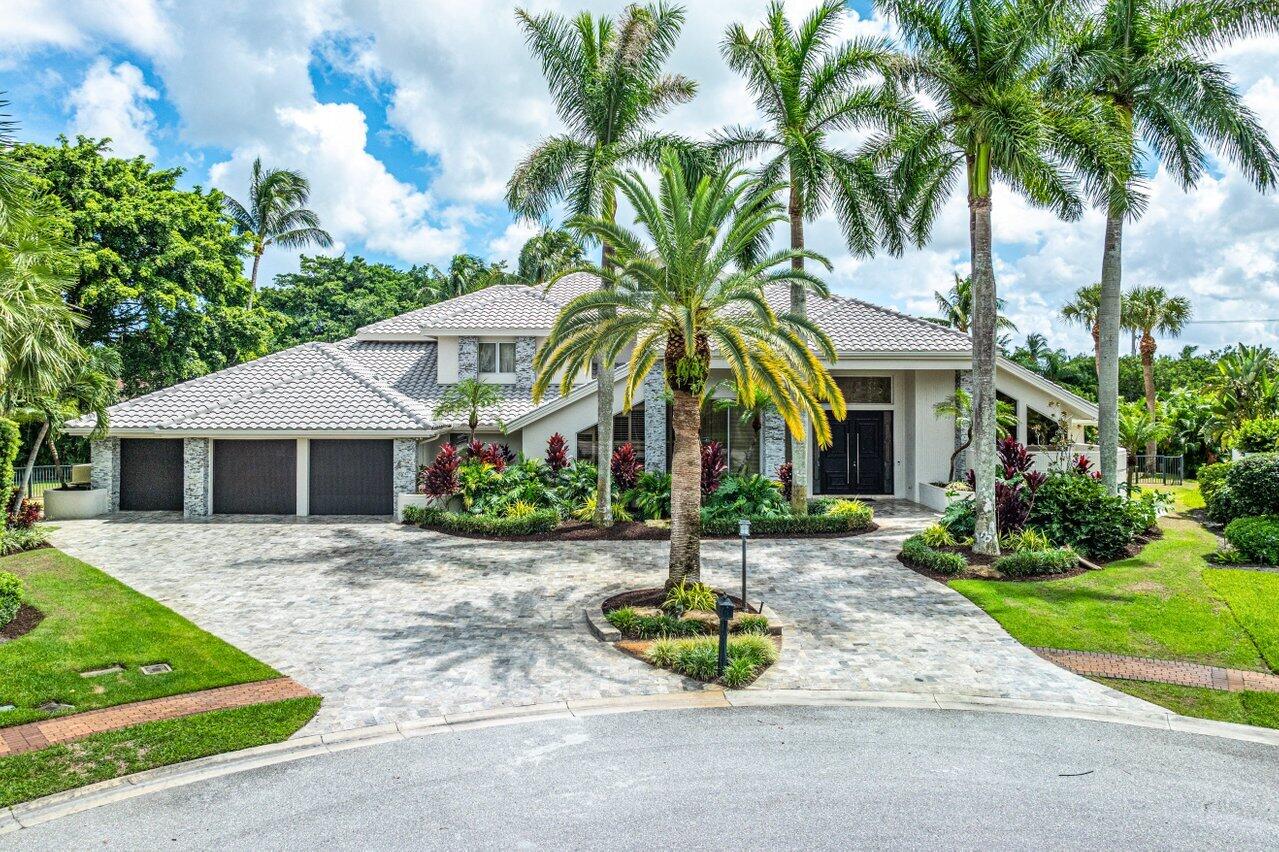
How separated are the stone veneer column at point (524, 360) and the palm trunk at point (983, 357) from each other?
13506 millimetres

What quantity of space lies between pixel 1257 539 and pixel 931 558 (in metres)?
5.83

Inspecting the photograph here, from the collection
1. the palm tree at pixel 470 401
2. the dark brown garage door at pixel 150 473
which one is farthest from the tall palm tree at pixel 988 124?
the dark brown garage door at pixel 150 473

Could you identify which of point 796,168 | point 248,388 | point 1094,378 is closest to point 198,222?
point 248,388

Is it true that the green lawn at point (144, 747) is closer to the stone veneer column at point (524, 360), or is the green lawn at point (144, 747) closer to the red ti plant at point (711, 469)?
the red ti plant at point (711, 469)

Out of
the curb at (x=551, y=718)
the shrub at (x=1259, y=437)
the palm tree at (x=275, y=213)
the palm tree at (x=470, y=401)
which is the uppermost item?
the palm tree at (x=275, y=213)

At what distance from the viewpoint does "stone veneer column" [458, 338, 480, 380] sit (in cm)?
2466

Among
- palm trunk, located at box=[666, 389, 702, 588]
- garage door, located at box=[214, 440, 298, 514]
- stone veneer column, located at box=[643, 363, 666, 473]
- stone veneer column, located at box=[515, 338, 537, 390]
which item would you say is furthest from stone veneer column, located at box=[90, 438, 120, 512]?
palm trunk, located at box=[666, 389, 702, 588]

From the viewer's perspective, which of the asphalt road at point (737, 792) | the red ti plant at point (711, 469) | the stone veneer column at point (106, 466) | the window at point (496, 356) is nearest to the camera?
the asphalt road at point (737, 792)

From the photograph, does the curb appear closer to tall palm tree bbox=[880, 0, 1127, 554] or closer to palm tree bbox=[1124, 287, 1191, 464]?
tall palm tree bbox=[880, 0, 1127, 554]

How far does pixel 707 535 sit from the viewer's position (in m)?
17.7

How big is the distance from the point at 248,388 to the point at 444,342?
579 centimetres

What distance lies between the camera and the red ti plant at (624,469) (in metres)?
19.9

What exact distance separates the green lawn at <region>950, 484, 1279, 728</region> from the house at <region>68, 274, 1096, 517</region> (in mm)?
7477

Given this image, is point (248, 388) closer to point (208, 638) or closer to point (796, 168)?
point (208, 638)
